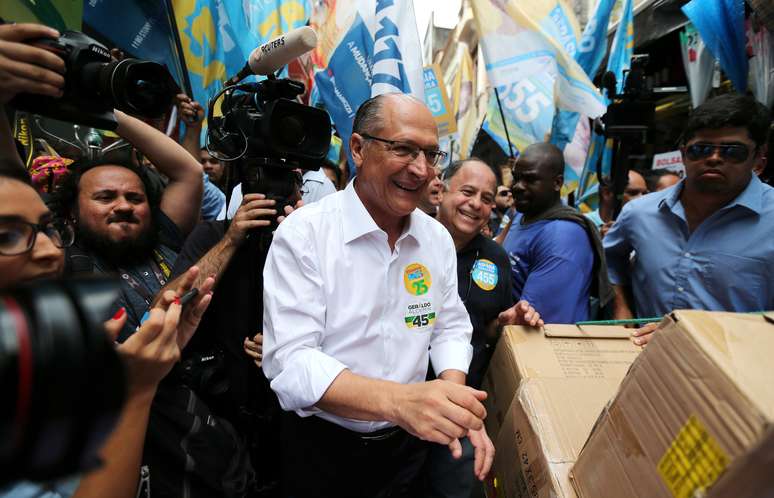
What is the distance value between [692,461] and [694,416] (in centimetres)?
7

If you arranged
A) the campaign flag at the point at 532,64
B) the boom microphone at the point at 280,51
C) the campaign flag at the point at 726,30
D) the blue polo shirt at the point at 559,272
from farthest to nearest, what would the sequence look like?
1. the campaign flag at the point at 532,64
2. the campaign flag at the point at 726,30
3. the blue polo shirt at the point at 559,272
4. the boom microphone at the point at 280,51

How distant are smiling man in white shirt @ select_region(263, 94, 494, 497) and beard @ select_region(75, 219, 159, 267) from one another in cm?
94

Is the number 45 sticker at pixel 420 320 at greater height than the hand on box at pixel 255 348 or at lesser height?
greater

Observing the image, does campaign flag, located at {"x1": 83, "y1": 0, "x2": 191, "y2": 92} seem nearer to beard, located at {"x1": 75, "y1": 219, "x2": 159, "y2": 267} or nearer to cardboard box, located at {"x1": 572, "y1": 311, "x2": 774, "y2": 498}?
beard, located at {"x1": 75, "y1": 219, "x2": 159, "y2": 267}

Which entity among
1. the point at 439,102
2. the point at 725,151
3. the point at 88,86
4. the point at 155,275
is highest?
the point at 88,86

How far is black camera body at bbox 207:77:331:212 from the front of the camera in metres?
1.66

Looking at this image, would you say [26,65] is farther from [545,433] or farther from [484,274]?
[484,274]

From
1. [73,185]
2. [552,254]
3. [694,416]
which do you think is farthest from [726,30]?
[73,185]

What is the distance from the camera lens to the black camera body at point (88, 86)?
1.15 m

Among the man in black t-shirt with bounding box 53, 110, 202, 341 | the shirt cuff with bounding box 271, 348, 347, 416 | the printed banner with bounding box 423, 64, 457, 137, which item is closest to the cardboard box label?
the shirt cuff with bounding box 271, 348, 347, 416

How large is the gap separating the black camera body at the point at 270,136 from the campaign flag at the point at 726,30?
11.4 ft

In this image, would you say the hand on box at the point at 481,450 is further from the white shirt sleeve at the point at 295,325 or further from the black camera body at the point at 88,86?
the black camera body at the point at 88,86

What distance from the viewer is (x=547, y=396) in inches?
58.4

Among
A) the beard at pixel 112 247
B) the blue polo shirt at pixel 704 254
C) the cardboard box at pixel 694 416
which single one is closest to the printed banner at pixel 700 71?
the blue polo shirt at pixel 704 254
